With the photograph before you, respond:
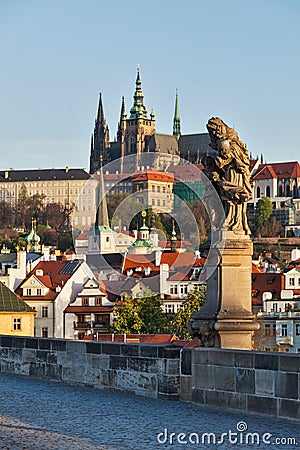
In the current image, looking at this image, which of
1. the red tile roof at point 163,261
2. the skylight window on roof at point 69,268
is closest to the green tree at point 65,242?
the red tile roof at point 163,261

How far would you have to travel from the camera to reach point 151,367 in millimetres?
12461

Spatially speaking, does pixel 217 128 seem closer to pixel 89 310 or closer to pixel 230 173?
pixel 230 173

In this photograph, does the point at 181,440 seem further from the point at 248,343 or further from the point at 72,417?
the point at 248,343

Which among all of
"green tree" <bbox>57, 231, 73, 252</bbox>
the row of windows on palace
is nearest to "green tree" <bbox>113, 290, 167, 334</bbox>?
the row of windows on palace

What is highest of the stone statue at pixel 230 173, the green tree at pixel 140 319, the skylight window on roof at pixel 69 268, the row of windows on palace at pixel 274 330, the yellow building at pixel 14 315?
the stone statue at pixel 230 173

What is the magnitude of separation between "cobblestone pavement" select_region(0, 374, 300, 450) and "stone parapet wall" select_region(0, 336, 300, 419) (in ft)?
0.50

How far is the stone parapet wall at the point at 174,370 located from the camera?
10.1 meters

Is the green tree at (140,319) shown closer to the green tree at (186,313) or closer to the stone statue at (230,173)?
the green tree at (186,313)

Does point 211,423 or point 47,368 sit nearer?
point 211,423

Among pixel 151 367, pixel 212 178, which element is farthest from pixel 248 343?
pixel 212 178

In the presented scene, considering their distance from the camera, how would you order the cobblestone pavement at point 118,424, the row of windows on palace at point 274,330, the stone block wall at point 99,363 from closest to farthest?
the cobblestone pavement at point 118,424 → the stone block wall at point 99,363 → the row of windows on palace at point 274,330

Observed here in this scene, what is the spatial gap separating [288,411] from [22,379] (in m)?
6.12

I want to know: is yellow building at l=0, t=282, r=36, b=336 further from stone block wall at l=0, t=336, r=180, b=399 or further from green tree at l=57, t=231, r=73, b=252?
green tree at l=57, t=231, r=73, b=252

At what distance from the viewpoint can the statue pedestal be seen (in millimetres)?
12453
